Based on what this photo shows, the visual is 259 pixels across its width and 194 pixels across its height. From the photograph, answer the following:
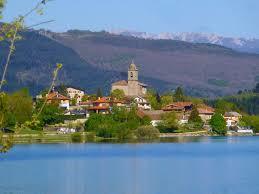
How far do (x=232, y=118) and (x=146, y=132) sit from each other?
30206 millimetres

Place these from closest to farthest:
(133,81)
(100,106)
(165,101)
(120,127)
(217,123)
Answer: (120,127)
(217,123)
(100,106)
(165,101)
(133,81)

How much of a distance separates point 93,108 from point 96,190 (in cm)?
6170

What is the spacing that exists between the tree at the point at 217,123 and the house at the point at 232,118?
728 cm

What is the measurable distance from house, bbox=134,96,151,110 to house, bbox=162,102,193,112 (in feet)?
10.4

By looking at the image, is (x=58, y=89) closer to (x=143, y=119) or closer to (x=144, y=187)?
(x=143, y=119)

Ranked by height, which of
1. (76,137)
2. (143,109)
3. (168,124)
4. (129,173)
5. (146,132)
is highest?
(143,109)

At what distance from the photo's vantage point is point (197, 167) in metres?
32.8

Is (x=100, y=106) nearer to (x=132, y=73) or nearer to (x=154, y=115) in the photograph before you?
(x=154, y=115)

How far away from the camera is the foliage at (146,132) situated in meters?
66.3

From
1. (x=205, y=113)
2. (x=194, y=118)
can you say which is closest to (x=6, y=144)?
(x=194, y=118)

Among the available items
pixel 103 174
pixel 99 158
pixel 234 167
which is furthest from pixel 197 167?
pixel 99 158

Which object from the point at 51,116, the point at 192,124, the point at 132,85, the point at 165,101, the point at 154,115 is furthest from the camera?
the point at 132,85

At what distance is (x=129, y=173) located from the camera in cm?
3000

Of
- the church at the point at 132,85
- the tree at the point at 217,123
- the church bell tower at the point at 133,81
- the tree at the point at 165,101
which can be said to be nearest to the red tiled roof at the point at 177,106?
the tree at the point at 165,101
